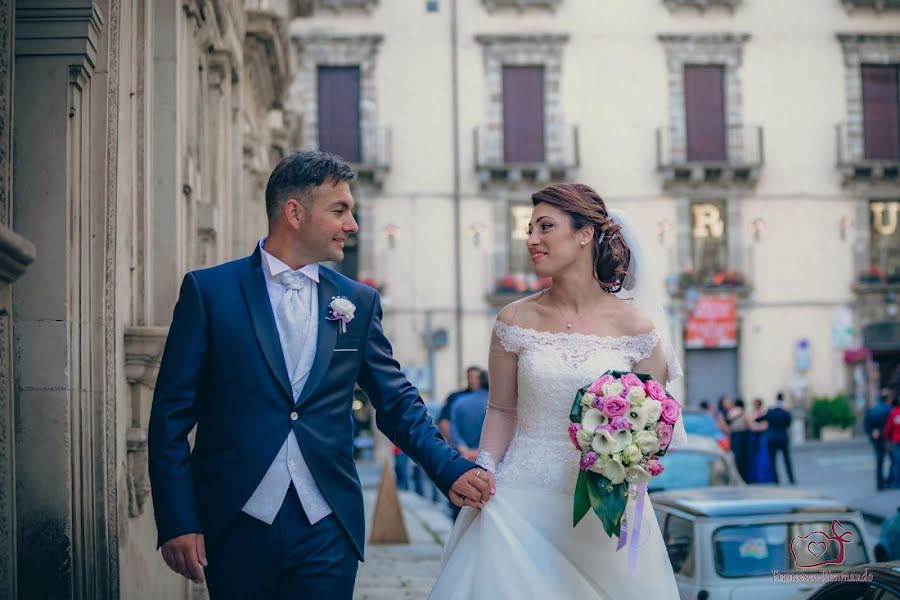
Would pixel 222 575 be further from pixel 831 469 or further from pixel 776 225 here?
pixel 776 225

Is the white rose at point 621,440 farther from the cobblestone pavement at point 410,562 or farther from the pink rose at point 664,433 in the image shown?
the cobblestone pavement at point 410,562

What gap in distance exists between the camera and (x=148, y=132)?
26.2ft

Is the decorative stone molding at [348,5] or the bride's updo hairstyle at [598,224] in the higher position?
the decorative stone molding at [348,5]

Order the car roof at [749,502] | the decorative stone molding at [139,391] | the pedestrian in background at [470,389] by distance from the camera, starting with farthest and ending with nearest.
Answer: the pedestrian in background at [470,389], the car roof at [749,502], the decorative stone molding at [139,391]

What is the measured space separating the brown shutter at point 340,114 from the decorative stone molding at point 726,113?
821 centimetres

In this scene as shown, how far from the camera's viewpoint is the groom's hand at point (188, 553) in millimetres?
4617

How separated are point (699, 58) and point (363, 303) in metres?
32.6

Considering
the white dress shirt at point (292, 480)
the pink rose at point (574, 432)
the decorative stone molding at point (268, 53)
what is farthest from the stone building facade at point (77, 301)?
the decorative stone molding at point (268, 53)

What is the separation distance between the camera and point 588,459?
510 cm

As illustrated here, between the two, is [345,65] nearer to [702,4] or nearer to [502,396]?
[702,4]

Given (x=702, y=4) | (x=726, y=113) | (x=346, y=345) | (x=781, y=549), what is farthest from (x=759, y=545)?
(x=702, y=4)

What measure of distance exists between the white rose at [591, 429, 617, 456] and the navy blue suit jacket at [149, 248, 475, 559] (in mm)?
917

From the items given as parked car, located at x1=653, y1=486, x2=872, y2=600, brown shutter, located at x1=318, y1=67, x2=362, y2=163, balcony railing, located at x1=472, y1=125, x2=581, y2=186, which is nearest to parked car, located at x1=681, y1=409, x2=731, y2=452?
parked car, located at x1=653, y1=486, x2=872, y2=600

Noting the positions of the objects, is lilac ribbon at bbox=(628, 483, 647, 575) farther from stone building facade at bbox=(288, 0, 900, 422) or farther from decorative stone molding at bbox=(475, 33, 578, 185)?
decorative stone molding at bbox=(475, 33, 578, 185)
